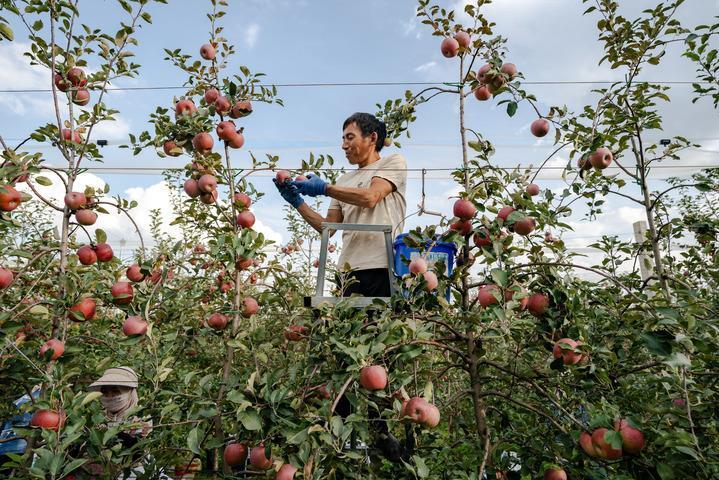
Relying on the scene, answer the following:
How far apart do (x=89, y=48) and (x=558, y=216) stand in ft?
Result: 7.18

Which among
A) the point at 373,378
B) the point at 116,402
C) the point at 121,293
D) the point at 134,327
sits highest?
the point at 121,293

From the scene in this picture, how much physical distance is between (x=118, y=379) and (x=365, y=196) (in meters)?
1.57

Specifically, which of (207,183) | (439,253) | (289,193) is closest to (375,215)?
(289,193)

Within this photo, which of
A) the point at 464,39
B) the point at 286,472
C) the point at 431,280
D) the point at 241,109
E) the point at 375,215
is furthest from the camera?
the point at 375,215

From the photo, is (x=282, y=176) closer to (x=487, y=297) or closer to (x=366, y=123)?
(x=366, y=123)

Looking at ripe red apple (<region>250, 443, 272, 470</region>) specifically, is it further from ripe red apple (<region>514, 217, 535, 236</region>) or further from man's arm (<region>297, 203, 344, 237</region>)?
man's arm (<region>297, 203, 344, 237</region>)

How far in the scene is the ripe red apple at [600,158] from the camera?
1.99 m

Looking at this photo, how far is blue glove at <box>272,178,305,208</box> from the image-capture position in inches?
103

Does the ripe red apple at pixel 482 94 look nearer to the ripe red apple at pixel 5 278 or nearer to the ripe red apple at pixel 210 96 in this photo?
the ripe red apple at pixel 210 96

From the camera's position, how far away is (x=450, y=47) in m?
2.47

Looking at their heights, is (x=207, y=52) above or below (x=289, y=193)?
above

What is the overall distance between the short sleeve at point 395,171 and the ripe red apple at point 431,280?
33.5 inches

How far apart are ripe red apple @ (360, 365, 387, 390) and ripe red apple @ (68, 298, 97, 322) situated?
3.82 feet

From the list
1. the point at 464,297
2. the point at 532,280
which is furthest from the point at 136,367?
the point at 532,280
